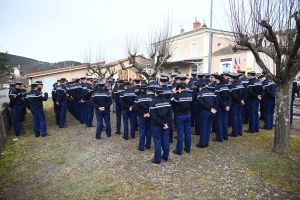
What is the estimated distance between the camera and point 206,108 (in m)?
6.06

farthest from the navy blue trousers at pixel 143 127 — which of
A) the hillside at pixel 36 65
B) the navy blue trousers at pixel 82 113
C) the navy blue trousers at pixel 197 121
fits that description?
the hillside at pixel 36 65

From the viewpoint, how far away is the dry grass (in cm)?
407

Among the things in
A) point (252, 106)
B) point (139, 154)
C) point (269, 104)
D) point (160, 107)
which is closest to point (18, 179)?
point (139, 154)

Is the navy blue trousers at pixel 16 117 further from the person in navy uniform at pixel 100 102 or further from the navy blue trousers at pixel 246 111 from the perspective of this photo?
the navy blue trousers at pixel 246 111

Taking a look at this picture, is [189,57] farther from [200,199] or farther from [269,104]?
→ [200,199]

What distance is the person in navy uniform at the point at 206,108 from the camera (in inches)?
238

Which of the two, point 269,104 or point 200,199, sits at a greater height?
point 269,104

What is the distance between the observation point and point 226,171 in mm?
4859

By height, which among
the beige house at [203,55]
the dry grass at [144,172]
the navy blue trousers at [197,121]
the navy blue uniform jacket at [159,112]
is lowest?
the dry grass at [144,172]

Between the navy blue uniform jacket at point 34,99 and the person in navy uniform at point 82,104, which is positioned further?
the person in navy uniform at point 82,104

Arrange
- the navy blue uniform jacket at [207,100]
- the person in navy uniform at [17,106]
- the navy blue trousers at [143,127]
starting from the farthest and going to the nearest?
the person in navy uniform at [17,106] → the navy blue trousers at [143,127] → the navy blue uniform jacket at [207,100]

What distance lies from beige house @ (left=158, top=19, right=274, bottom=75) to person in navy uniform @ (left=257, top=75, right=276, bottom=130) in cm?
1514

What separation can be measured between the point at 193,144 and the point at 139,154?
1.96 meters

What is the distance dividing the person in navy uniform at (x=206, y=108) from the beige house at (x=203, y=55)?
16.8m
